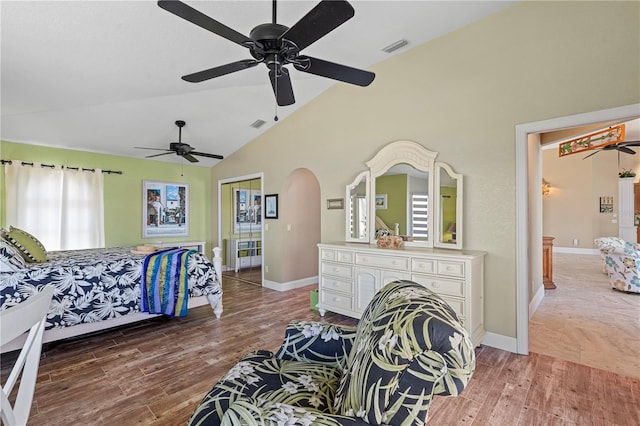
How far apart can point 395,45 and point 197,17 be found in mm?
2601

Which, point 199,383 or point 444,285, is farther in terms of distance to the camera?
point 444,285

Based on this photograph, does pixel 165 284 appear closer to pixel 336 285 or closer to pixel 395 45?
pixel 336 285

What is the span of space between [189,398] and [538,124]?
380 cm

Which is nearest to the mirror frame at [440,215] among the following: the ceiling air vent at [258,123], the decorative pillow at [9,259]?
the ceiling air vent at [258,123]

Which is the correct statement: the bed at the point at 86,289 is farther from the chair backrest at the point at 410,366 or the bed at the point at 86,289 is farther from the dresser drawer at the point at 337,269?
the chair backrest at the point at 410,366

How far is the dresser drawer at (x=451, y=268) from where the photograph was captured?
2.91 m

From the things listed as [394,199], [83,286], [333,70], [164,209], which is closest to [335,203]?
[394,199]

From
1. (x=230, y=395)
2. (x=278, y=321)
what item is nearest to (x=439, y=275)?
(x=278, y=321)

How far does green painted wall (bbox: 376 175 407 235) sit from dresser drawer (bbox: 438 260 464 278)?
81cm

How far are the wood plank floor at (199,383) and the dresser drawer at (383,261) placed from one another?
110 centimetres

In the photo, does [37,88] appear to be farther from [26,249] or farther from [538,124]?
[538,124]

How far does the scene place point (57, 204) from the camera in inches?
200

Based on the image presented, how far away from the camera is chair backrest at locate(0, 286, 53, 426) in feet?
2.71

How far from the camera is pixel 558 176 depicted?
9.13 metres
